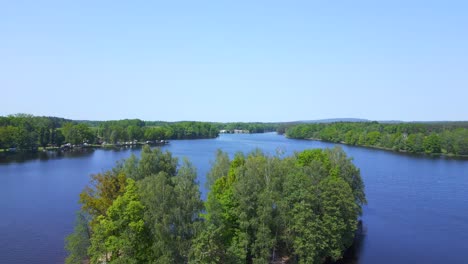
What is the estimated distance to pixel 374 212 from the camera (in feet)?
145

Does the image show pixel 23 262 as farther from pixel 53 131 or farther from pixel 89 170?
pixel 53 131

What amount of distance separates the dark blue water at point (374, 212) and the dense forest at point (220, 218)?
5688 millimetres

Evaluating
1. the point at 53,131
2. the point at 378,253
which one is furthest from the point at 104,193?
the point at 53,131

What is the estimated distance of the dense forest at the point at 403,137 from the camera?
112m

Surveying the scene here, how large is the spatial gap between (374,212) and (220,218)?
85.5 feet

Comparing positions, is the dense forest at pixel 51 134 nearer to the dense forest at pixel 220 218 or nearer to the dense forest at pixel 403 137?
the dense forest at pixel 403 137

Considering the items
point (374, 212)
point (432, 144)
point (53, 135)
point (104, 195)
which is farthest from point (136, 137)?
point (104, 195)

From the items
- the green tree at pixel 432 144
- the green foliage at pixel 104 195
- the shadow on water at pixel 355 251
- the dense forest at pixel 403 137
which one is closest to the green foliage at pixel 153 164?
the green foliage at pixel 104 195

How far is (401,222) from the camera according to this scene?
40688mm

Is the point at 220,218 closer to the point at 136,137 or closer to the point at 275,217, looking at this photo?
the point at 275,217

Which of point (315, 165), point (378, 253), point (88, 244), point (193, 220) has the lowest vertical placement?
point (378, 253)

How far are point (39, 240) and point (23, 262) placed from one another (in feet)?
14.5

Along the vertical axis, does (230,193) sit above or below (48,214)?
above

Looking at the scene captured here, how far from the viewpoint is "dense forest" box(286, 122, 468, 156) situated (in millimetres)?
111562
